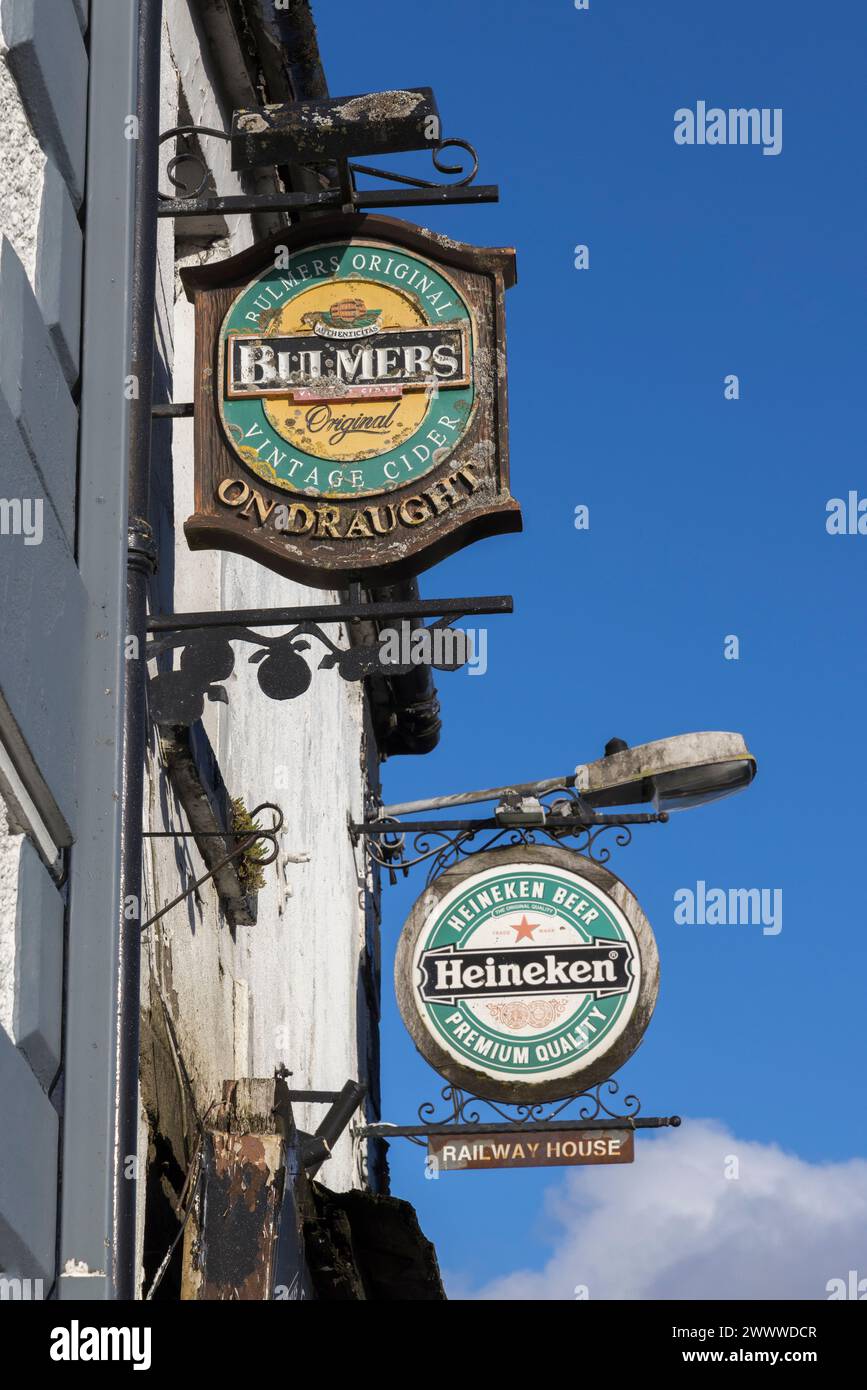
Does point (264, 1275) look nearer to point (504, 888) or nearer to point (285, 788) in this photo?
point (504, 888)

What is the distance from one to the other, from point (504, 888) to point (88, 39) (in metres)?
3.94

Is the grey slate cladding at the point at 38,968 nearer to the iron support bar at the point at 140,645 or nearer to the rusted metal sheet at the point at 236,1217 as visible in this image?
the iron support bar at the point at 140,645

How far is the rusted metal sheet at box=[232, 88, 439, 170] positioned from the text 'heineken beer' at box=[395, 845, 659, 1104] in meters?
3.18

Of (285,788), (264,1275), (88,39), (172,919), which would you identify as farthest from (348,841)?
(88,39)

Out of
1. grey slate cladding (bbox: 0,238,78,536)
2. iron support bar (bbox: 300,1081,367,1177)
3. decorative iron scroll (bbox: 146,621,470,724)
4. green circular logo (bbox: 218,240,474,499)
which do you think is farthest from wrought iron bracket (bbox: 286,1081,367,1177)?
grey slate cladding (bbox: 0,238,78,536)

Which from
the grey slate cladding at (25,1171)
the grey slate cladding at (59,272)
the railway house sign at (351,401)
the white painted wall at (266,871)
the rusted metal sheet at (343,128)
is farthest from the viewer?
the white painted wall at (266,871)

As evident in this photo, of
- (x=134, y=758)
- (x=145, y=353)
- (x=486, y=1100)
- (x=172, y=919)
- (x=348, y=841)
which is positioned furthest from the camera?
(x=348, y=841)

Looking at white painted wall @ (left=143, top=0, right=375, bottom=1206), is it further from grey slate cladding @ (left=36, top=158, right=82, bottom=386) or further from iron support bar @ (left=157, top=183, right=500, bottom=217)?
grey slate cladding @ (left=36, top=158, right=82, bottom=386)

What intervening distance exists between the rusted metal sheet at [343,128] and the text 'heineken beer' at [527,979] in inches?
125

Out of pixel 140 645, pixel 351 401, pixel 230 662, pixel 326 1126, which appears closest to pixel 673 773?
pixel 326 1126

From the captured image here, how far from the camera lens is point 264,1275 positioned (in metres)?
5.96

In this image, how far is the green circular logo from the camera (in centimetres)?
585

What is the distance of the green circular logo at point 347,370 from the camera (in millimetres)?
5852
